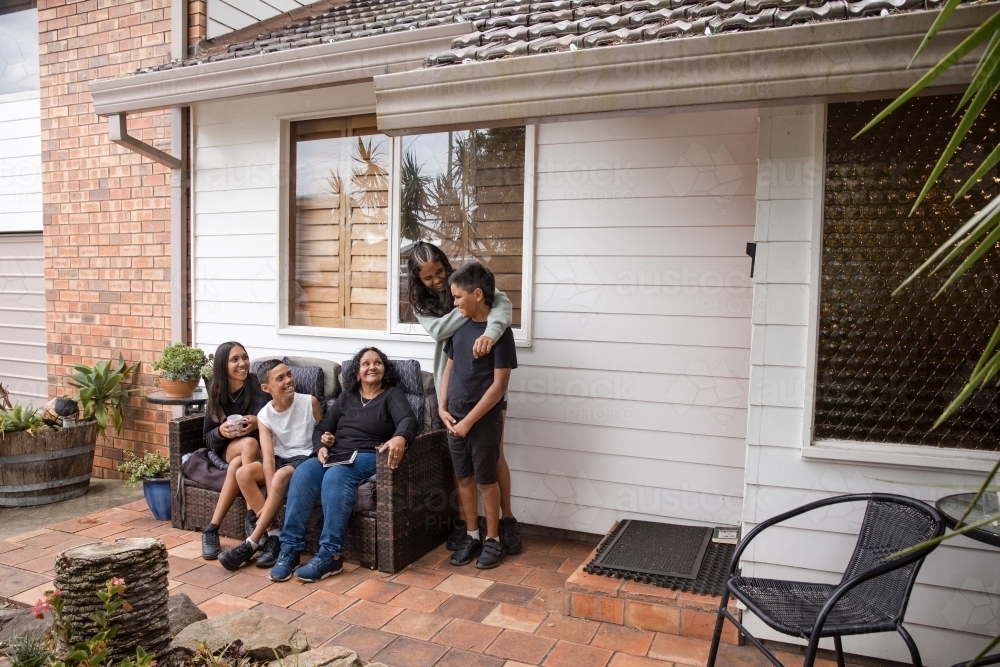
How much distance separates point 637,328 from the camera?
155 inches

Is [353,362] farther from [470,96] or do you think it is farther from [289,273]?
[470,96]

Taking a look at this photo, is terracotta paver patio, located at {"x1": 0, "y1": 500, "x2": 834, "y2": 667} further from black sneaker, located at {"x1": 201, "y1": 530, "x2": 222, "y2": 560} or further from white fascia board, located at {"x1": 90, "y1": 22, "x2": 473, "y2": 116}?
white fascia board, located at {"x1": 90, "y1": 22, "x2": 473, "y2": 116}

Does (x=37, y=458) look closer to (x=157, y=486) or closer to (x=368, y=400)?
(x=157, y=486)

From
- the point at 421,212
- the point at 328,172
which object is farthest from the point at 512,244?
the point at 328,172

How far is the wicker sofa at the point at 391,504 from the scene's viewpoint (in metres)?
3.68

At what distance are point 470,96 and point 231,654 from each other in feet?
6.93

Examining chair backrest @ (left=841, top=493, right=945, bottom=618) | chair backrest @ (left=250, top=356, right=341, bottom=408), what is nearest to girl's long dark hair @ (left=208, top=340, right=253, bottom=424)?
chair backrest @ (left=250, top=356, right=341, bottom=408)

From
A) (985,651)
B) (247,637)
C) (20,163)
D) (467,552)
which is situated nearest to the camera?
(985,651)

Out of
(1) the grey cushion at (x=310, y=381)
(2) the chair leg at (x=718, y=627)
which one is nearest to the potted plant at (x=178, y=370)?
(1) the grey cushion at (x=310, y=381)

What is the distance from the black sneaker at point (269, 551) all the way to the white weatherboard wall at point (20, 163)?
3.90 m

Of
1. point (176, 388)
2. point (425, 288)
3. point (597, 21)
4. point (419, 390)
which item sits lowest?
point (176, 388)

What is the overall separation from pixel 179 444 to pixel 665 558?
276 cm

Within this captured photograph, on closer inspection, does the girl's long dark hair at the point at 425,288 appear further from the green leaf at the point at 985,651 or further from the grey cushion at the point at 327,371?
the green leaf at the point at 985,651

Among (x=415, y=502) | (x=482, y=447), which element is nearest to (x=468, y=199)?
(x=482, y=447)
